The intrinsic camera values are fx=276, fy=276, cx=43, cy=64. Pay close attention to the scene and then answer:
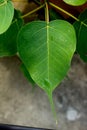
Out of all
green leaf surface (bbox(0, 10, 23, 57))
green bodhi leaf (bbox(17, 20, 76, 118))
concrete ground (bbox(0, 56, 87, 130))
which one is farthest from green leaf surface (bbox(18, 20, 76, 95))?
concrete ground (bbox(0, 56, 87, 130))

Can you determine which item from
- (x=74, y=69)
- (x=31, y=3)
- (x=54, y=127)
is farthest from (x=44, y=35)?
(x=31, y=3)

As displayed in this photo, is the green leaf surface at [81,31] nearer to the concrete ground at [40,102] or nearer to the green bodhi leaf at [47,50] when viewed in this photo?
the green bodhi leaf at [47,50]

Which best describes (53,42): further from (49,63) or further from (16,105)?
(16,105)

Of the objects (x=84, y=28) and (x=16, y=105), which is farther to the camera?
(x=16, y=105)

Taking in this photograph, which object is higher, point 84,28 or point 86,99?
point 84,28

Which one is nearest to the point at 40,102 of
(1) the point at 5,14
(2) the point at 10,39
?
(2) the point at 10,39

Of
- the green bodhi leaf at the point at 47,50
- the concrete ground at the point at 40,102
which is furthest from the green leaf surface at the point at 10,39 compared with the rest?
the concrete ground at the point at 40,102

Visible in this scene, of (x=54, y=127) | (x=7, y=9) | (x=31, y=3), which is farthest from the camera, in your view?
(x=31, y=3)
